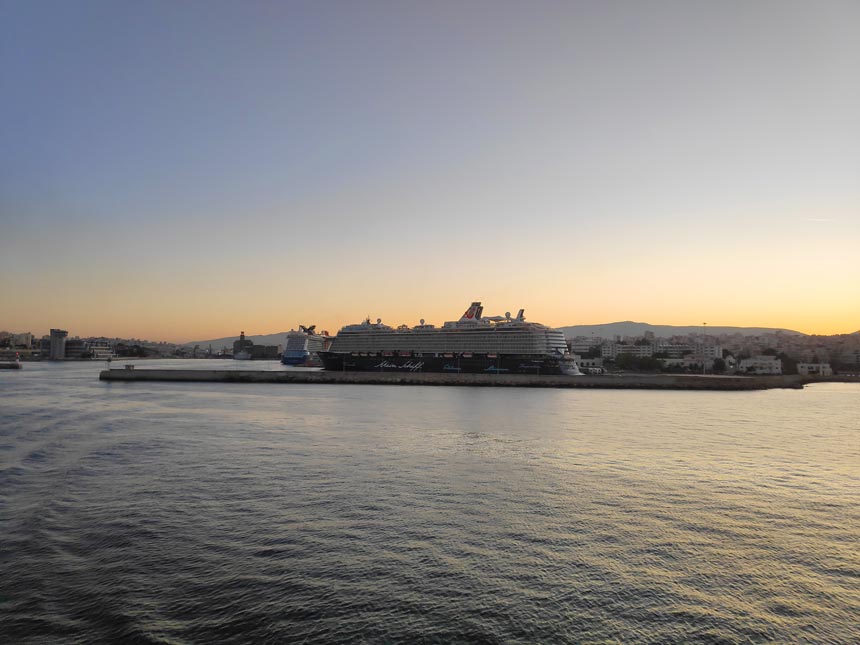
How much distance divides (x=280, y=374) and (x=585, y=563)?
56.7 m

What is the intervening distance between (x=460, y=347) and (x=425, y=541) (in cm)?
6186

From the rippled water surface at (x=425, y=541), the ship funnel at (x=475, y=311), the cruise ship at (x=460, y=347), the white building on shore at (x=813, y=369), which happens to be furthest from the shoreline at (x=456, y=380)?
the white building on shore at (x=813, y=369)

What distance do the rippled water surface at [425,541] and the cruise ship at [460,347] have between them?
46.8 meters

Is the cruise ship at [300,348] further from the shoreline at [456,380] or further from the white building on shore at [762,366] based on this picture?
the white building on shore at [762,366]

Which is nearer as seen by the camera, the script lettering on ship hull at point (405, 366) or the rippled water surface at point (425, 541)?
the rippled water surface at point (425, 541)

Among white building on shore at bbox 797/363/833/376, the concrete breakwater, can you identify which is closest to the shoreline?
the concrete breakwater

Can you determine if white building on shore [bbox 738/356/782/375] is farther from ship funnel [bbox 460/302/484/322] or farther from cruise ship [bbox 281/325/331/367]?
cruise ship [bbox 281/325/331/367]

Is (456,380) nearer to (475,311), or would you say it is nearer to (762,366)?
(475,311)

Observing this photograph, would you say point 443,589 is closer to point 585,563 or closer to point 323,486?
point 585,563

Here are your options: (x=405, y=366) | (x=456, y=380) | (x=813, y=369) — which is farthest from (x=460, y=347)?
(x=813, y=369)

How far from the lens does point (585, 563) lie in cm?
770

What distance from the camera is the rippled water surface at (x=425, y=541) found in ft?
19.9

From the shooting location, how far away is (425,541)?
8469mm

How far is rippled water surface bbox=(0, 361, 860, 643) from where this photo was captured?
6.06 m
